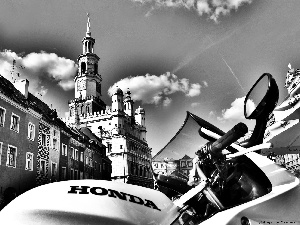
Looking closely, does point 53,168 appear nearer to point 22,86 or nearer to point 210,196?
point 22,86

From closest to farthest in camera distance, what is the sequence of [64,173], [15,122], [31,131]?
1. [15,122]
2. [31,131]
3. [64,173]

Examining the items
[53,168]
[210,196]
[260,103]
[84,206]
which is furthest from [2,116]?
[260,103]

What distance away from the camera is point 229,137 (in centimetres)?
137

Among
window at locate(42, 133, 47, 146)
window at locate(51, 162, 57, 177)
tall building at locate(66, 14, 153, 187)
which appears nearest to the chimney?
window at locate(42, 133, 47, 146)

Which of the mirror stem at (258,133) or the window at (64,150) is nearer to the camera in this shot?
the mirror stem at (258,133)

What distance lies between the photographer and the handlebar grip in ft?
4.28

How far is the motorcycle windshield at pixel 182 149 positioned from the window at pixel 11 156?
17.0 meters

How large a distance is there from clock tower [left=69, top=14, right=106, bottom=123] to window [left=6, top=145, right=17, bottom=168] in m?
46.0

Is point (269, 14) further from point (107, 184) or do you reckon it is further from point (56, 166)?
point (56, 166)

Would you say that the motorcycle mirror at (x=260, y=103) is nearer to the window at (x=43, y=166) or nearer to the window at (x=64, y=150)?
the window at (x=43, y=166)

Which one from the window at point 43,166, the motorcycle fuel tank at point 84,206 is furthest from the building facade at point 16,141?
the motorcycle fuel tank at point 84,206

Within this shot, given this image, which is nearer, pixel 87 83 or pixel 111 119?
pixel 111 119

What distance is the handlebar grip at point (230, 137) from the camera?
130 cm

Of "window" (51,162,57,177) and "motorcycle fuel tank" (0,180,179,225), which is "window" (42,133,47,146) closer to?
"window" (51,162,57,177)
